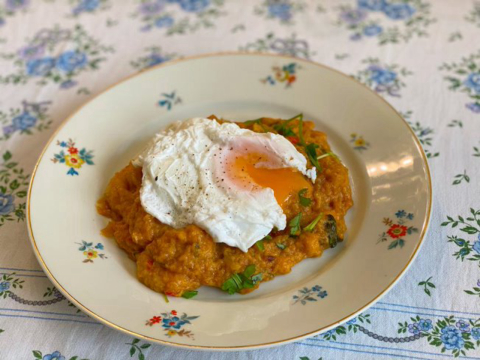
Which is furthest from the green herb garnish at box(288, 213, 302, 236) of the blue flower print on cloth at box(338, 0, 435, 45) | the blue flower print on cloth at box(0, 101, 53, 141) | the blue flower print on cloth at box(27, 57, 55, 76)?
the blue flower print on cloth at box(27, 57, 55, 76)

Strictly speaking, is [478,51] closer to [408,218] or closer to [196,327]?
[408,218]

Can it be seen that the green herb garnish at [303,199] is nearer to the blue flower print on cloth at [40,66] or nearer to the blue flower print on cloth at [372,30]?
the blue flower print on cloth at [372,30]

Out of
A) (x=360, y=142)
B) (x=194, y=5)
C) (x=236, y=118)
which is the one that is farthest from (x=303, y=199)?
(x=194, y=5)

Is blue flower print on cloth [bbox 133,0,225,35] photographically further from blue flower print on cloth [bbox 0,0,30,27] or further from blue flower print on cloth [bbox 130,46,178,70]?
blue flower print on cloth [bbox 0,0,30,27]

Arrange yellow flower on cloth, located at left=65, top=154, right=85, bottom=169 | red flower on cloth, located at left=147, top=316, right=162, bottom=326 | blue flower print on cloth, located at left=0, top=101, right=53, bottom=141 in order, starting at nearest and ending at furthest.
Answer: red flower on cloth, located at left=147, top=316, right=162, bottom=326
yellow flower on cloth, located at left=65, top=154, right=85, bottom=169
blue flower print on cloth, located at left=0, top=101, right=53, bottom=141

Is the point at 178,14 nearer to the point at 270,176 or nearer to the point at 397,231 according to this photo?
the point at 270,176

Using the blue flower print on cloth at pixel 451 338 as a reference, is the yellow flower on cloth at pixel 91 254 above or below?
above

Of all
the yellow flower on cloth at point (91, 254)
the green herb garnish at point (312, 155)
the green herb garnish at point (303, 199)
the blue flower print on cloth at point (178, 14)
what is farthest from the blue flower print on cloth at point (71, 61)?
the green herb garnish at point (303, 199)
